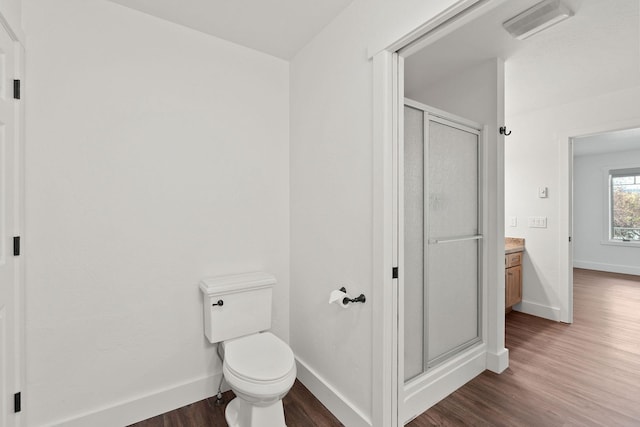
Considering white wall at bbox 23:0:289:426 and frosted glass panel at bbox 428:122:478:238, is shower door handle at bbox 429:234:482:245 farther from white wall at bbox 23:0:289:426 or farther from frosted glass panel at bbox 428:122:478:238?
white wall at bbox 23:0:289:426

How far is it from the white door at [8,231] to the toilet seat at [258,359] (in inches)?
36.9

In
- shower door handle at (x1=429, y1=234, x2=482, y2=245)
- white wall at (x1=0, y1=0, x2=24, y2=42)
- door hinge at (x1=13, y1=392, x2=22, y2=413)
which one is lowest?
door hinge at (x1=13, y1=392, x2=22, y2=413)

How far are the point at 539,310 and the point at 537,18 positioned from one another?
10.2 ft

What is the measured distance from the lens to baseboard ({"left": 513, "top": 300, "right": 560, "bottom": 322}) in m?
3.30

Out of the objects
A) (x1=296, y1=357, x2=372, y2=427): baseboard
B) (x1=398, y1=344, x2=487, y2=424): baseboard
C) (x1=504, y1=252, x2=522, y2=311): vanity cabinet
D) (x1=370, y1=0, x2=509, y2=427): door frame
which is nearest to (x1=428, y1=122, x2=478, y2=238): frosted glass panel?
(x1=370, y1=0, x2=509, y2=427): door frame

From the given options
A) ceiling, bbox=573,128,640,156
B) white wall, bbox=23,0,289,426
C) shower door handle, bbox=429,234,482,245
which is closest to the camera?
white wall, bbox=23,0,289,426

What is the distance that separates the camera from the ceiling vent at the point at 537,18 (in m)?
1.66

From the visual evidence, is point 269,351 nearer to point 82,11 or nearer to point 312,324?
point 312,324

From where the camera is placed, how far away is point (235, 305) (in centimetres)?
189

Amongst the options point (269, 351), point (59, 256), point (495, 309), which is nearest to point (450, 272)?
point (495, 309)

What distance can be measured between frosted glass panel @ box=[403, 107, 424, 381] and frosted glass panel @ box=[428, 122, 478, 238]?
0.13m

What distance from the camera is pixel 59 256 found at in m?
1.57

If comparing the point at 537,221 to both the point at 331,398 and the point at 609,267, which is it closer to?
the point at 331,398

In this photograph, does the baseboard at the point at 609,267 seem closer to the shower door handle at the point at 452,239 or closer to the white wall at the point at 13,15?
the shower door handle at the point at 452,239
